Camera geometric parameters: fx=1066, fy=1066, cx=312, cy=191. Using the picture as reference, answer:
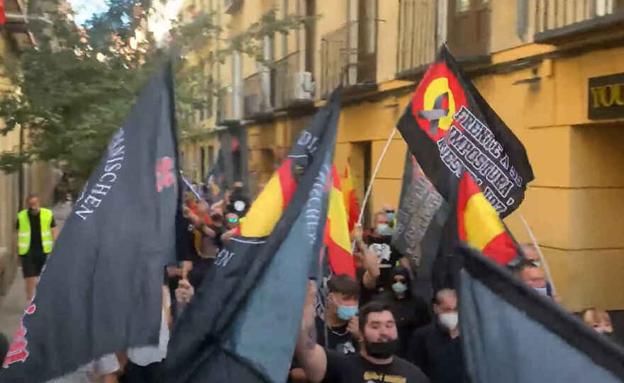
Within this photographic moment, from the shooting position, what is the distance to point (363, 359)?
14.3 ft

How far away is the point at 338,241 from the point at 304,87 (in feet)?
43.7

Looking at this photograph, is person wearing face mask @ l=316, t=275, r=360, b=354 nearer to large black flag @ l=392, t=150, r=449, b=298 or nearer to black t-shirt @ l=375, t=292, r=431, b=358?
black t-shirt @ l=375, t=292, r=431, b=358

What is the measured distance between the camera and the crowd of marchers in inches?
170

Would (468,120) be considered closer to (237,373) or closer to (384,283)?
(384,283)

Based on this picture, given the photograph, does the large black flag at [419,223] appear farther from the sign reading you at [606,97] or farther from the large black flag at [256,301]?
the sign reading you at [606,97]

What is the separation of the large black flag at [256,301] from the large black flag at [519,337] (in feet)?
3.42

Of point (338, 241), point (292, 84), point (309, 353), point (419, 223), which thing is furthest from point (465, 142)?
point (292, 84)

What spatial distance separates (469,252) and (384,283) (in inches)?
154

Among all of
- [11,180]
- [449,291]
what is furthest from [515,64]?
[11,180]

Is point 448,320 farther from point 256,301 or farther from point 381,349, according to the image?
point 256,301

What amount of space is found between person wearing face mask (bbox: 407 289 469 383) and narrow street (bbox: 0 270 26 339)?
5940 millimetres

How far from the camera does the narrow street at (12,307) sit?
36.1ft

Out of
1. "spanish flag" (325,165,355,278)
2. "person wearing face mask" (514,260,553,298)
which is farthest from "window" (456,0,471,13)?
"person wearing face mask" (514,260,553,298)

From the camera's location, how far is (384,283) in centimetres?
700
